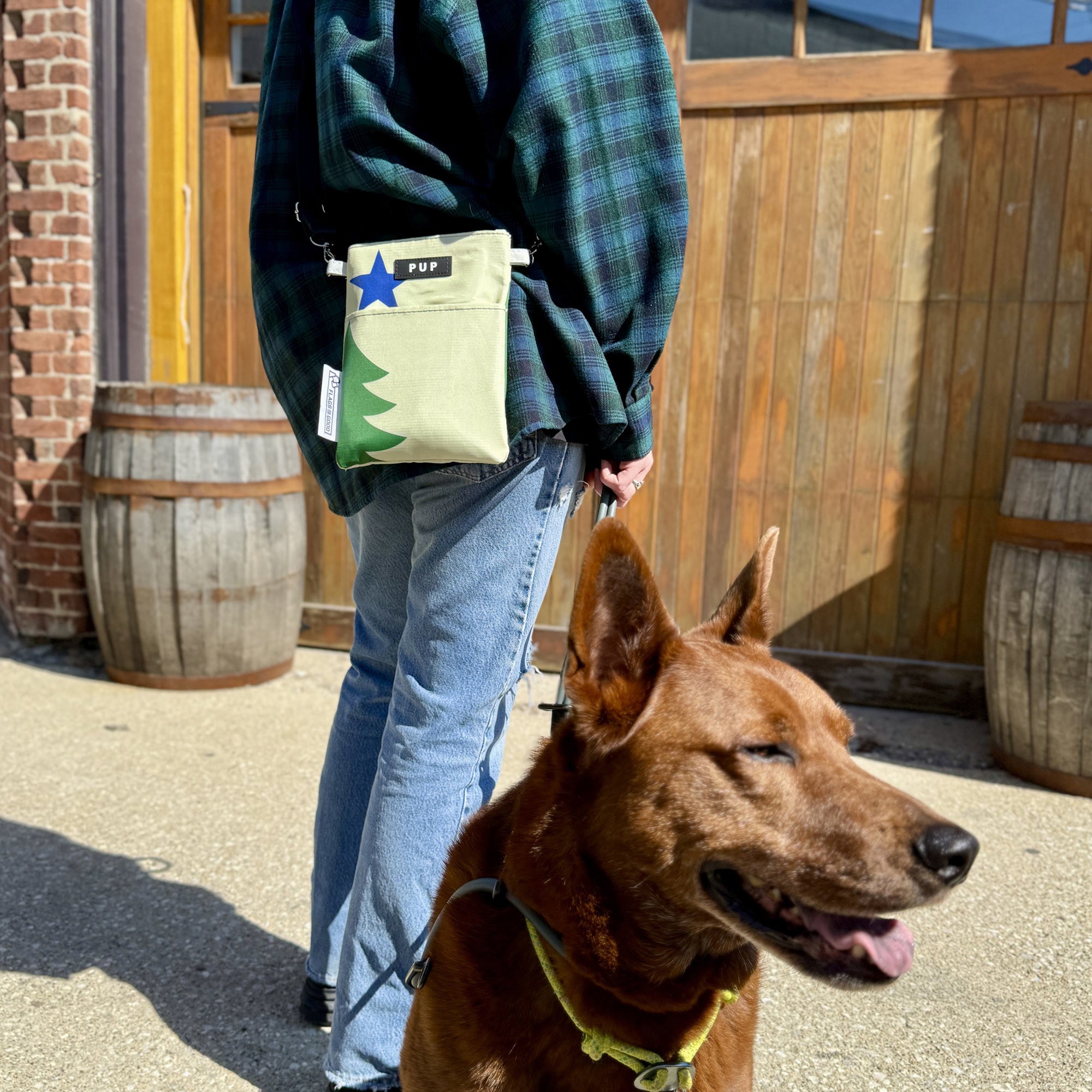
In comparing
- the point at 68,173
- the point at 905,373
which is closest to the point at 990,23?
the point at 905,373

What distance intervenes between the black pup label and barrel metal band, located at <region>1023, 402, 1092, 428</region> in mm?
2685

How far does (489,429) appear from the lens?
1.66 m

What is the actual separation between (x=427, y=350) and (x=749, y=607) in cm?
69

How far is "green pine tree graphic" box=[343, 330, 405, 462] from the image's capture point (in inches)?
67.2

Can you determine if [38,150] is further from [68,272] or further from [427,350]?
[427,350]

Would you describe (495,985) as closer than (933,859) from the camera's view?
No

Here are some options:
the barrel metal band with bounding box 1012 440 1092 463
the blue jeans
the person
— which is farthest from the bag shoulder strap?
the barrel metal band with bounding box 1012 440 1092 463

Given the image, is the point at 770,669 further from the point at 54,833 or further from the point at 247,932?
the point at 54,833

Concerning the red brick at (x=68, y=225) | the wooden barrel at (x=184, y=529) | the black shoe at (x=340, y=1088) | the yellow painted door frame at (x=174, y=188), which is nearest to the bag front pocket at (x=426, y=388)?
the black shoe at (x=340, y=1088)

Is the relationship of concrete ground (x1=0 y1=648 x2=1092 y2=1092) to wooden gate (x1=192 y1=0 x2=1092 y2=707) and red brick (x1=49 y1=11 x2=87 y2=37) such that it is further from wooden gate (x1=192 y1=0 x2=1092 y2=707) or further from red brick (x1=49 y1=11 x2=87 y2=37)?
red brick (x1=49 y1=11 x2=87 y2=37)

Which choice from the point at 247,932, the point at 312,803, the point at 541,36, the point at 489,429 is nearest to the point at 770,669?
the point at 489,429

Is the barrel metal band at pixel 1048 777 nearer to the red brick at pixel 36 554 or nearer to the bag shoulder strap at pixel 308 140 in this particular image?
the bag shoulder strap at pixel 308 140

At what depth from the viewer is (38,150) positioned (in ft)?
14.9

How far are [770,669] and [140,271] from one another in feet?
14.0
